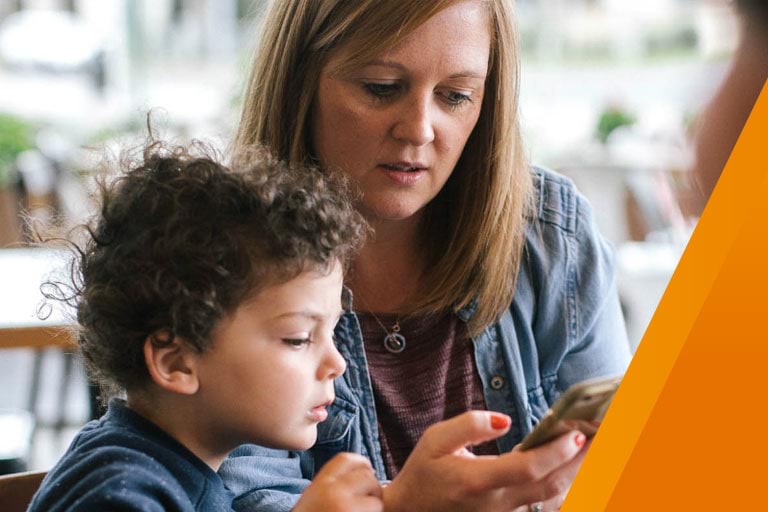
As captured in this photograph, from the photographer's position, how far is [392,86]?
4.66 feet

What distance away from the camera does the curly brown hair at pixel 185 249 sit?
1.12m

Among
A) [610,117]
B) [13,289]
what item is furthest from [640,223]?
[13,289]

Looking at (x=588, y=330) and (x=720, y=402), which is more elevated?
(x=720, y=402)

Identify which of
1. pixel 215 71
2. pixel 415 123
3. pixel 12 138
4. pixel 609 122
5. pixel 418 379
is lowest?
pixel 12 138

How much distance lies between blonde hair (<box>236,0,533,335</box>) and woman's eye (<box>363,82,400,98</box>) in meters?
0.04

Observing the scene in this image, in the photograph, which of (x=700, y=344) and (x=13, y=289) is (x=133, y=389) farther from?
(x=13, y=289)

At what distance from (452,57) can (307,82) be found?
21cm

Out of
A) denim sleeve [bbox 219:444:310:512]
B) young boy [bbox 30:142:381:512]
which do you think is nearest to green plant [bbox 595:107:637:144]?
denim sleeve [bbox 219:444:310:512]

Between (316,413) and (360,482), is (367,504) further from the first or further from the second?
(316,413)

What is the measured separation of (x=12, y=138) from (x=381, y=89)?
6.62 metres

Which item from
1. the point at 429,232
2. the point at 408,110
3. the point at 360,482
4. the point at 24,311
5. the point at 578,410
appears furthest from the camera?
the point at 24,311

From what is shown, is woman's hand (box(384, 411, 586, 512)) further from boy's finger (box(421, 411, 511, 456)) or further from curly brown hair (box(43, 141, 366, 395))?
curly brown hair (box(43, 141, 366, 395))

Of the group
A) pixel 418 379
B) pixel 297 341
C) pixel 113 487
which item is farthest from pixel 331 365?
pixel 418 379

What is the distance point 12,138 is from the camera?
294 inches
